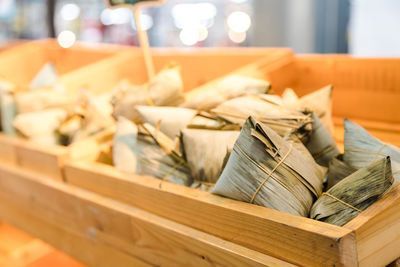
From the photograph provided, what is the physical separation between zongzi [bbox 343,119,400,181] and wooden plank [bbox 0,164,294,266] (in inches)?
18.0

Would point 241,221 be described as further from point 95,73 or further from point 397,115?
point 95,73

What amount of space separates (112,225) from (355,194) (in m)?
1.00

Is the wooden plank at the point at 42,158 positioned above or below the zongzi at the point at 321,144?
below

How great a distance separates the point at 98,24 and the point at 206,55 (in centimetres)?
765

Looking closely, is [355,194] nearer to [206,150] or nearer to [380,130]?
[206,150]

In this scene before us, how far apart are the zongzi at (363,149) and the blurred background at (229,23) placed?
214cm

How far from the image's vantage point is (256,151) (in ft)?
4.19

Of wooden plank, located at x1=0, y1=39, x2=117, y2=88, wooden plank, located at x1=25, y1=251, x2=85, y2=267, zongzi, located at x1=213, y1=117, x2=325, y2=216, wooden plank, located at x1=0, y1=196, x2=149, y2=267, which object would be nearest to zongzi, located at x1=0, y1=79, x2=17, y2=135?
wooden plank, located at x1=0, y1=196, x2=149, y2=267

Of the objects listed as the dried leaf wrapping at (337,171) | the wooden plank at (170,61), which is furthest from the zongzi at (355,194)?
the wooden plank at (170,61)

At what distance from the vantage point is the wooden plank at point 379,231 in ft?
3.43

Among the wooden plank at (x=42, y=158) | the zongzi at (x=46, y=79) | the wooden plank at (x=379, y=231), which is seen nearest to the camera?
the wooden plank at (x=379, y=231)

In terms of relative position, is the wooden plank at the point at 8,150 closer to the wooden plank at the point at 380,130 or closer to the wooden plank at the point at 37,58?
the wooden plank at the point at 37,58

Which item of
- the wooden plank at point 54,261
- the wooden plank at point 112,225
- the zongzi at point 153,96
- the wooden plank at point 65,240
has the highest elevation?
the zongzi at point 153,96

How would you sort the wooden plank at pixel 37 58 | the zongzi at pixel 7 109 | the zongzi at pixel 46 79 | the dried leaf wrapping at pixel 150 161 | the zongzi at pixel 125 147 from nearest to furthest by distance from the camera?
the dried leaf wrapping at pixel 150 161
the zongzi at pixel 125 147
the zongzi at pixel 7 109
the zongzi at pixel 46 79
the wooden plank at pixel 37 58
